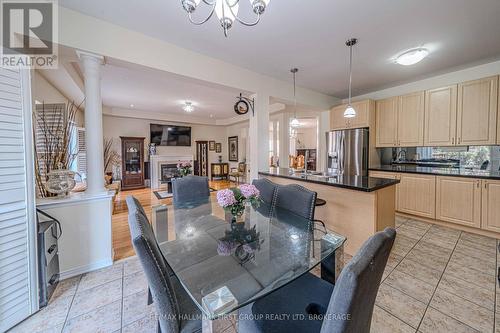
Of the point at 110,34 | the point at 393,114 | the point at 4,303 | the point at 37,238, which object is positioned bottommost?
the point at 4,303

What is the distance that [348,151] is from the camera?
4.29 m

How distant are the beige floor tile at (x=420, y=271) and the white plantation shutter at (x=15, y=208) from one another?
334cm

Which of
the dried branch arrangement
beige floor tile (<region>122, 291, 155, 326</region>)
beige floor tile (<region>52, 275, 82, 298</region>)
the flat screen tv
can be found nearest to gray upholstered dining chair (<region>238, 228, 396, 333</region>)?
beige floor tile (<region>122, 291, 155, 326</region>)

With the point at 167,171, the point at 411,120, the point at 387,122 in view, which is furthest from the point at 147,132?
the point at 411,120

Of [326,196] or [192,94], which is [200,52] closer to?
[192,94]

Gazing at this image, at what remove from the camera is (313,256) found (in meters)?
1.27

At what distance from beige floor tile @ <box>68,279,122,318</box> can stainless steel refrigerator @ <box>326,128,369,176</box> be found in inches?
166

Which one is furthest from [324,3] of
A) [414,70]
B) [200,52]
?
[414,70]

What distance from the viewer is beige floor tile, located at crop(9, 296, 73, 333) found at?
1.42 metres

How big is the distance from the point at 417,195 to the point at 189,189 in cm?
387

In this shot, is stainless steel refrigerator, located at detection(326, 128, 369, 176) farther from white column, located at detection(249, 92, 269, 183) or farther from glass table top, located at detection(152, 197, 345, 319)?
glass table top, located at detection(152, 197, 345, 319)

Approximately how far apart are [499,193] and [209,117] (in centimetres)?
773

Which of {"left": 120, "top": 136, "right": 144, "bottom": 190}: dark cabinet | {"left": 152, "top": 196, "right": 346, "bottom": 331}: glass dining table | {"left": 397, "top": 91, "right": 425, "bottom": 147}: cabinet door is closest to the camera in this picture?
{"left": 152, "top": 196, "right": 346, "bottom": 331}: glass dining table

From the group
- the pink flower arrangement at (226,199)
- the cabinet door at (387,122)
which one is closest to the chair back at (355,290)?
the pink flower arrangement at (226,199)
